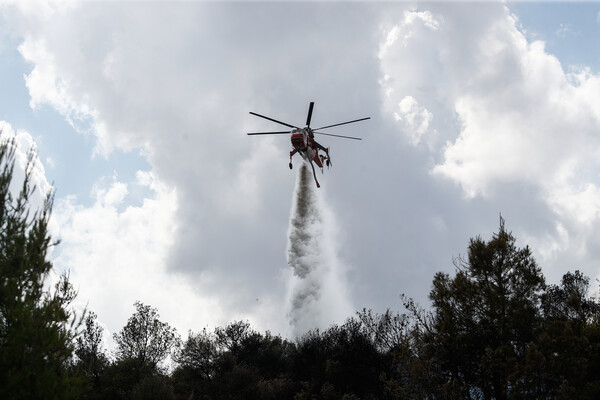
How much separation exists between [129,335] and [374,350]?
2985 centimetres

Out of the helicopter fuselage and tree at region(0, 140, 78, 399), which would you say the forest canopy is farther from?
the helicopter fuselage

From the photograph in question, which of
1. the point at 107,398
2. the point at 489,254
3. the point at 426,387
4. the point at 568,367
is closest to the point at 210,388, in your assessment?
the point at 107,398

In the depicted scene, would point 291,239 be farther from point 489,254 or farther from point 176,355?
Result: point 489,254

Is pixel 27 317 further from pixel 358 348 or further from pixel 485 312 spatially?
pixel 358 348

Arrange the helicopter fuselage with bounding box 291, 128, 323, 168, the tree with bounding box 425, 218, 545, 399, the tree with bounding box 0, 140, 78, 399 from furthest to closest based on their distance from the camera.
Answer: the helicopter fuselage with bounding box 291, 128, 323, 168 < the tree with bounding box 425, 218, 545, 399 < the tree with bounding box 0, 140, 78, 399

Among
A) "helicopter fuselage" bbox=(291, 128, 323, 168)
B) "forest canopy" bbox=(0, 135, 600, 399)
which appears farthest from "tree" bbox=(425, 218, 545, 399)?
"helicopter fuselage" bbox=(291, 128, 323, 168)

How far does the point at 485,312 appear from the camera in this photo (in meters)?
24.7

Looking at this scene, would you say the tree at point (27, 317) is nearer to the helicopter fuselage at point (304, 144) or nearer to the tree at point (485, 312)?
the tree at point (485, 312)

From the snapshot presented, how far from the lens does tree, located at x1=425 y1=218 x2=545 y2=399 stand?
23.7 meters

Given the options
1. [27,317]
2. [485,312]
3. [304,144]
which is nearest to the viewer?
[27,317]

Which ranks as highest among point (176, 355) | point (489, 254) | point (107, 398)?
point (489, 254)

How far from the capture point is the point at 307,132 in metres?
41.0

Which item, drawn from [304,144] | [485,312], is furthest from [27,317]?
[304,144]

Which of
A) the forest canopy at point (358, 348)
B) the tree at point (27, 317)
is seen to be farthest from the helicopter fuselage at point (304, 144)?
the tree at point (27, 317)
